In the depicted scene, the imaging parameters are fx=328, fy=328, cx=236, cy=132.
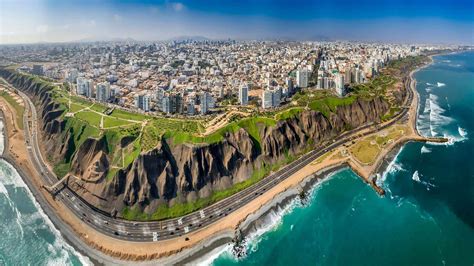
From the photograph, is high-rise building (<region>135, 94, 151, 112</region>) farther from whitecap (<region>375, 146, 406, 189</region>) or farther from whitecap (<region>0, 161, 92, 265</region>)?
whitecap (<region>375, 146, 406, 189</region>)

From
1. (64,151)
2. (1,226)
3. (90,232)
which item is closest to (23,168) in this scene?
(64,151)

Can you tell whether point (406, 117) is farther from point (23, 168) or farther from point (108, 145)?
point (23, 168)

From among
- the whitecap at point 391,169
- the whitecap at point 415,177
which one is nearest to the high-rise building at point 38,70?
the whitecap at point 391,169

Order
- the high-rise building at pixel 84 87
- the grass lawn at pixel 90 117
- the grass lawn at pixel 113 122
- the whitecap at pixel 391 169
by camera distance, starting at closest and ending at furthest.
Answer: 1. the whitecap at pixel 391 169
2. the grass lawn at pixel 113 122
3. the grass lawn at pixel 90 117
4. the high-rise building at pixel 84 87

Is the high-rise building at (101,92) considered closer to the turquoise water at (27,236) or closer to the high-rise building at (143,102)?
the high-rise building at (143,102)

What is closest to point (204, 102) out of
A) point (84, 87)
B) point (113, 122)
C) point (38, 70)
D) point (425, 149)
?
point (113, 122)
